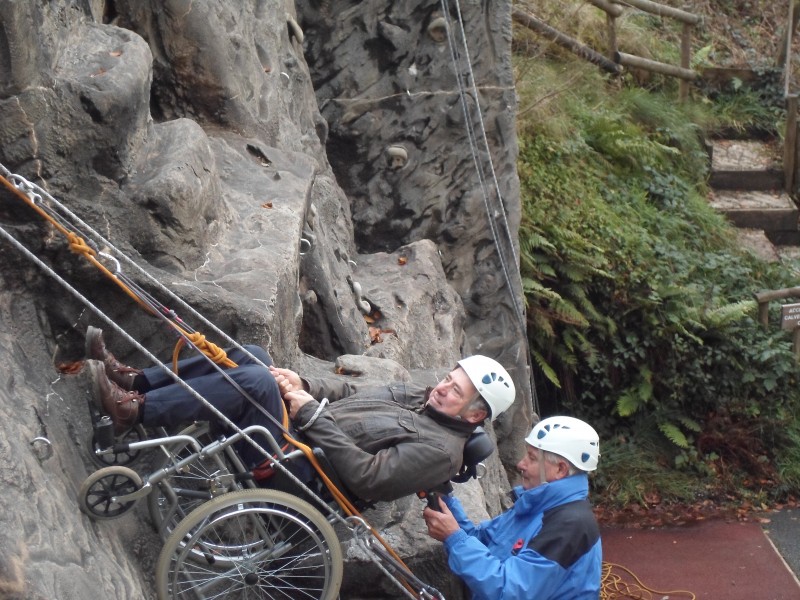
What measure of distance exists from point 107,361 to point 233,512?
0.83 meters

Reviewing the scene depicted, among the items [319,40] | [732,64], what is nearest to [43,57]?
[319,40]

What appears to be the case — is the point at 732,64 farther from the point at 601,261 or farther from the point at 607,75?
the point at 601,261

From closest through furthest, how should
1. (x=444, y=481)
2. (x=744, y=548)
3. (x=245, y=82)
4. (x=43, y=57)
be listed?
(x=444, y=481), (x=43, y=57), (x=245, y=82), (x=744, y=548)

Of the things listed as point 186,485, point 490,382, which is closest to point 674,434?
point 490,382

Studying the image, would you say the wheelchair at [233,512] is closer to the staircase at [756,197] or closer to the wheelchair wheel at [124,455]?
the wheelchair wheel at [124,455]

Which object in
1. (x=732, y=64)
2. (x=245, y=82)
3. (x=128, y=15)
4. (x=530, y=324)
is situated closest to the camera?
(x=128, y=15)

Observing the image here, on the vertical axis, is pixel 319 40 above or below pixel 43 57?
below

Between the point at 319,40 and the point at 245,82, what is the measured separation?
206cm

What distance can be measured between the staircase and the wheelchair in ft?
27.9

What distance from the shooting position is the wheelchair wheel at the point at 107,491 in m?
3.72

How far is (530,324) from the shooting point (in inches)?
384

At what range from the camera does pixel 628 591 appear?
793 cm

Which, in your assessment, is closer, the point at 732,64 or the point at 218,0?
the point at 218,0

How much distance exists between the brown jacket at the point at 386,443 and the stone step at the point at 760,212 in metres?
8.61
